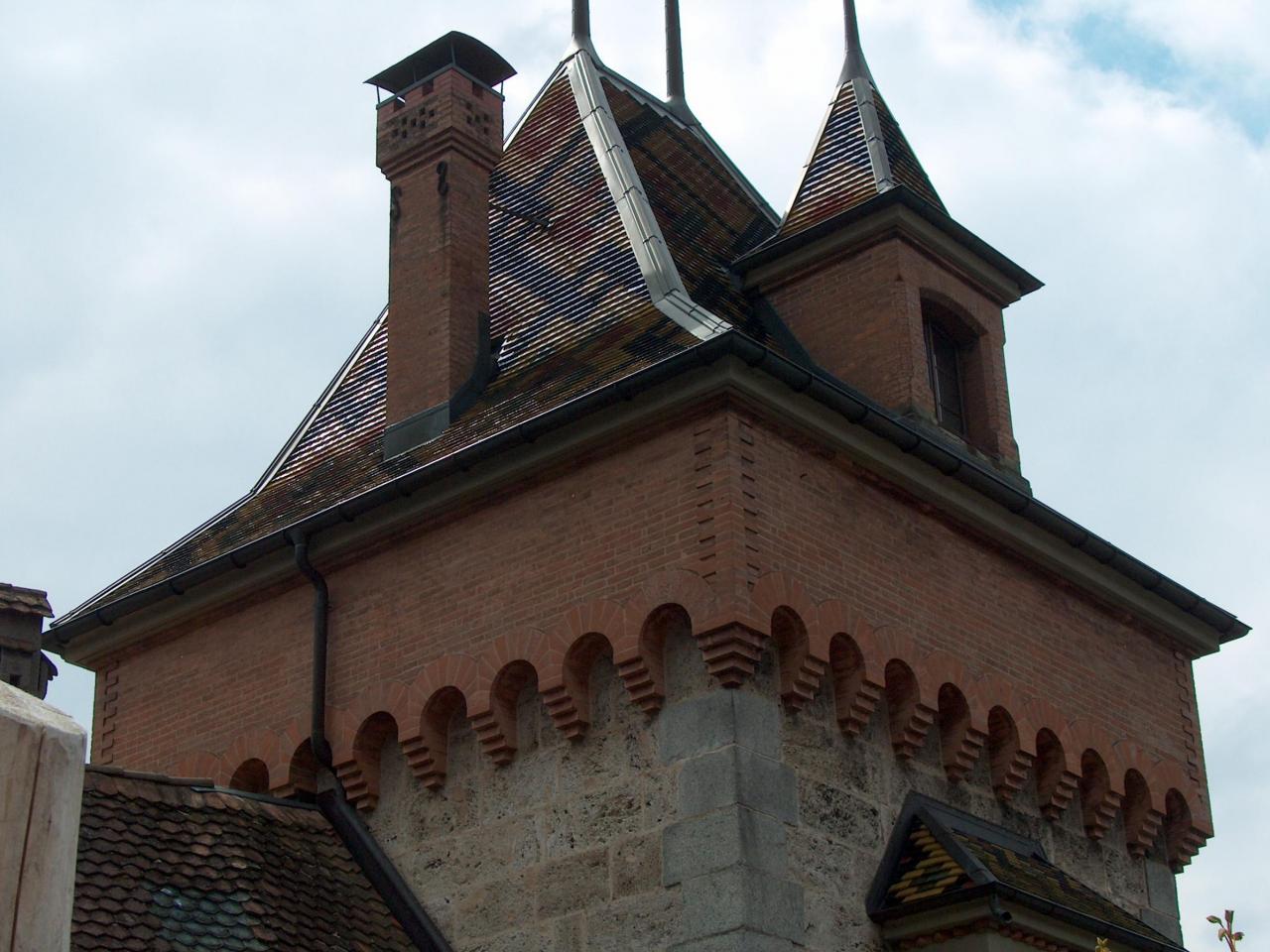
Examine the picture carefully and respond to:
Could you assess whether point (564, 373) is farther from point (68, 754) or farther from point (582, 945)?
point (68, 754)

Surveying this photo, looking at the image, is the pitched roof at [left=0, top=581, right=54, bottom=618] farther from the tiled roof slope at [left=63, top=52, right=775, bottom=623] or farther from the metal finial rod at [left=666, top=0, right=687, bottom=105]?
the metal finial rod at [left=666, top=0, right=687, bottom=105]

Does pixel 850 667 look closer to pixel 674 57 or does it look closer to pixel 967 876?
pixel 967 876

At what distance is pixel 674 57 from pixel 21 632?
8880 millimetres

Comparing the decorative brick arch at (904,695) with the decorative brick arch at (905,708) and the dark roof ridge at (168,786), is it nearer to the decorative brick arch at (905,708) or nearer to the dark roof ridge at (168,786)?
the decorative brick arch at (905,708)

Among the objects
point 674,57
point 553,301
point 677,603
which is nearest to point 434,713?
point 677,603

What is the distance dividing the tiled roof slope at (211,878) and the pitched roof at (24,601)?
8.49 ft

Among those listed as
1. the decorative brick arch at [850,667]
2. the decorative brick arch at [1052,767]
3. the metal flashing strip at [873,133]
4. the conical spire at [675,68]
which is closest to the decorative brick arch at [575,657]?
the decorative brick arch at [850,667]

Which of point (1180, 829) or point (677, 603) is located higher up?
point (677, 603)

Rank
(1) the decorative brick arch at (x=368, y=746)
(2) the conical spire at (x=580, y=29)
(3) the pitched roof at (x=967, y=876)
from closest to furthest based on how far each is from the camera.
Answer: (3) the pitched roof at (x=967, y=876)
(1) the decorative brick arch at (x=368, y=746)
(2) the conical spire at (x=580, y=29)

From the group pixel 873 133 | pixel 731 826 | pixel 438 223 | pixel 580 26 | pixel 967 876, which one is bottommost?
pixel 967 876

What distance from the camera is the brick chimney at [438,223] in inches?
569

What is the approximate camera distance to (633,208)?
1504 centimetres

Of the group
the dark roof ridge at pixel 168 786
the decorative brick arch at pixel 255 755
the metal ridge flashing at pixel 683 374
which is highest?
the metal ridge flashing at pixel 683 374

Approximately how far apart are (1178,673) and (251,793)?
6.99 metres
